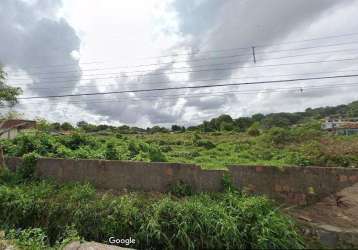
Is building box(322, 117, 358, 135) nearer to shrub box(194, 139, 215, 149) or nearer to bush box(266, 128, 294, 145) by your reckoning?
bush box(266, 128, 294, 145)

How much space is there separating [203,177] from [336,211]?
245cm

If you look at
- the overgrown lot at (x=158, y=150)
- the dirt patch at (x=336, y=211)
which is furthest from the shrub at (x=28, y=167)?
the dirt patch at (x=336, y=211)

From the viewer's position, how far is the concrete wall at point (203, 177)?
445 centimetres

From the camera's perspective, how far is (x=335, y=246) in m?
2.02

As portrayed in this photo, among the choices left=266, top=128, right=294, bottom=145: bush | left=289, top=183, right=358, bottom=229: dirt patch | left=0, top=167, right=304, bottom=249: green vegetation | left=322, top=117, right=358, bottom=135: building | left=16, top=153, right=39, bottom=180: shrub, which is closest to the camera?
left=289, top=183, right=358, bottom=229: dirt patch

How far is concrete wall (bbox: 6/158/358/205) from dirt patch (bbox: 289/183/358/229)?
186 millimetres

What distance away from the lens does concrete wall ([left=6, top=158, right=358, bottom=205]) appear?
4445 millimetres

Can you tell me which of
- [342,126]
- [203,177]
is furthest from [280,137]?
[203,177]

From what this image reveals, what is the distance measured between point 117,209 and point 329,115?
53.7 ft

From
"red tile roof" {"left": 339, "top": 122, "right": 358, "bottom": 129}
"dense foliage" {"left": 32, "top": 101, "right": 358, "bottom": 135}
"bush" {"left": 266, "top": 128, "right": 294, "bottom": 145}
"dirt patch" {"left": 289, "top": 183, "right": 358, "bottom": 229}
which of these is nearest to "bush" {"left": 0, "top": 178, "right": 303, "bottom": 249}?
"dirt patch" {"left": 289, "top": 183, "right": 358, "bottom": 229}

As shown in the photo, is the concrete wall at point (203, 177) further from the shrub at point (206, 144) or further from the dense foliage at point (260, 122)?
the shrub at point (206, 144)

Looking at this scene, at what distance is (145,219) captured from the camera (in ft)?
13.1

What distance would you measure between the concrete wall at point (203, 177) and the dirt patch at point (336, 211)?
186mm

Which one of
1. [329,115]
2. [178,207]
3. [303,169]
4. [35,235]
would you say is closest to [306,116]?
[329,115]
